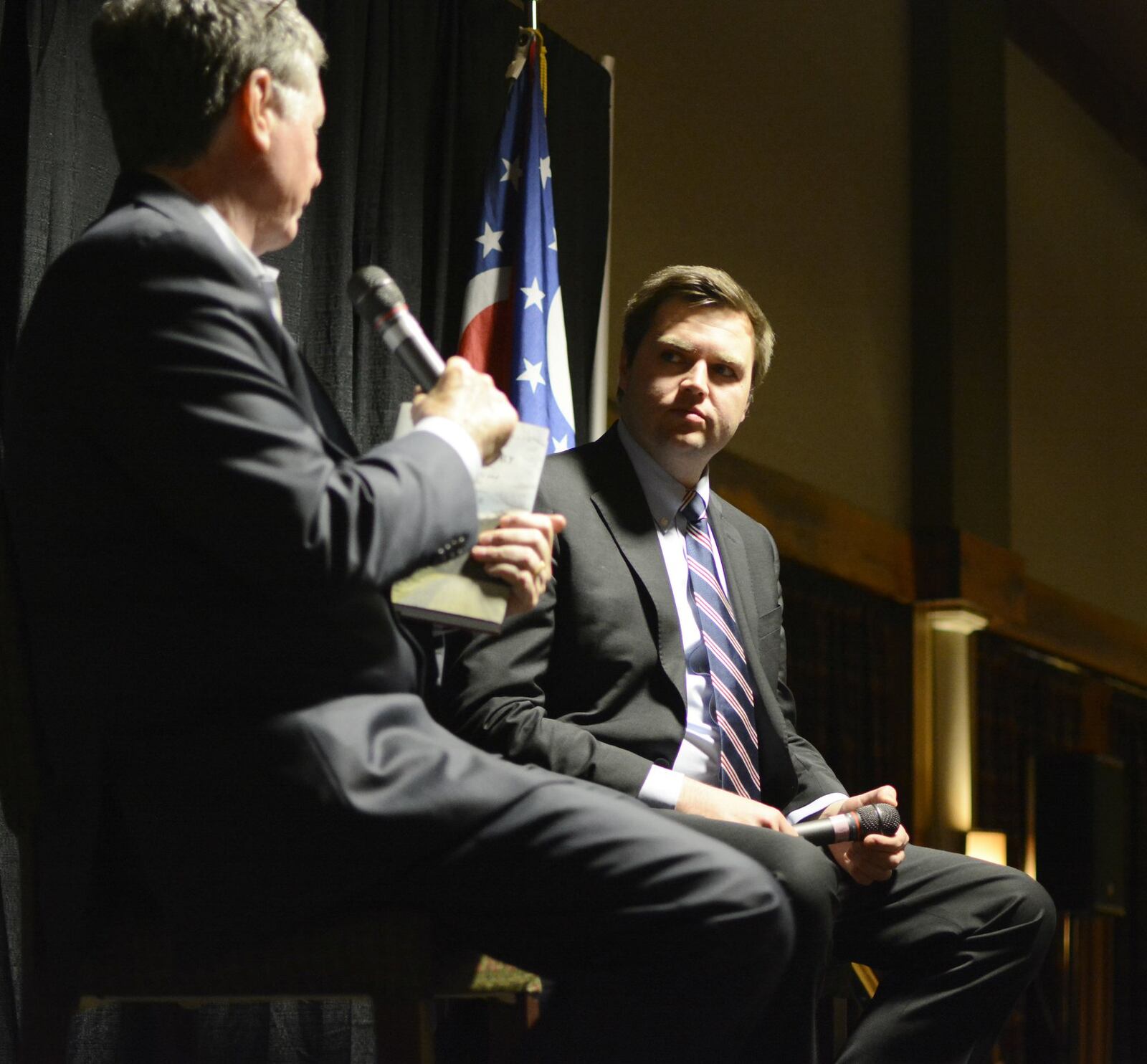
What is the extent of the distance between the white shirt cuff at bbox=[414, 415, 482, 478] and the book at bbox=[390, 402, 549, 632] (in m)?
0.02

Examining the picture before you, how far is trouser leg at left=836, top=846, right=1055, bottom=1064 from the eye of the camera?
2156mm

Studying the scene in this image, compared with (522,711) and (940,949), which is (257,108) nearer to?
(522,711)

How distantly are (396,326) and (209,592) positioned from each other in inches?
16.4

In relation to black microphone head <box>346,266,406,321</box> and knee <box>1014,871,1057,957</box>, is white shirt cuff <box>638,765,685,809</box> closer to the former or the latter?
knee <box>1014,871,1057,957</box>

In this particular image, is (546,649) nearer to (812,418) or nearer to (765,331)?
(765,331)

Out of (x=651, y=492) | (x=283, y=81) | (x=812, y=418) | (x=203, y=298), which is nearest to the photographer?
(x=203, y=298)

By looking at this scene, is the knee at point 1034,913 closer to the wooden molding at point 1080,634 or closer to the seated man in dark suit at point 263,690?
the seated man in dark suit at point 263,690

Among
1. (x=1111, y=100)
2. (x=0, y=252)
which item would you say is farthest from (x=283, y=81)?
Result: (x=1111, y=100)

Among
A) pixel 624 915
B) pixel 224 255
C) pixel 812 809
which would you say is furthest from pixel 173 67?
pixel 812 809

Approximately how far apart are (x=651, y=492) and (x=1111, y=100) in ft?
24.6

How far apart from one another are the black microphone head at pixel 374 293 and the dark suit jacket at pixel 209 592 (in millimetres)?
260

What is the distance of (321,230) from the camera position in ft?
10.6

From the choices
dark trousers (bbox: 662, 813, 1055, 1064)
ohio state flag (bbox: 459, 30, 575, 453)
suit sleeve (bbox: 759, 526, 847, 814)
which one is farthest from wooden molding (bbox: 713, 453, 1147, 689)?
dark trousers (bbox: 662, 813, 1055, 1064)

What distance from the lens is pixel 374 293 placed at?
157 cm
